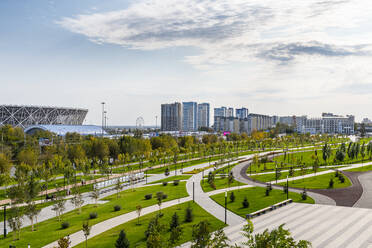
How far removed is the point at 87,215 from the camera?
29781 millimetres

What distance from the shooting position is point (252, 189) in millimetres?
39125

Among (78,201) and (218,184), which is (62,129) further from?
(78,201)

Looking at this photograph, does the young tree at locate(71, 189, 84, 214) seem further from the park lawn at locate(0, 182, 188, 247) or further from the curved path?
the curved path

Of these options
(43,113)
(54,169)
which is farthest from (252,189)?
(43,113)

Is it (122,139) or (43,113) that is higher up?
(43,113)

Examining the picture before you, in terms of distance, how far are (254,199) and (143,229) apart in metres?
14.1

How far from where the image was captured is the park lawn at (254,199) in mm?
29711

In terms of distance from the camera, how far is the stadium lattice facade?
106000mm

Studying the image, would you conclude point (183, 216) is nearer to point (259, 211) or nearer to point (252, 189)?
point (259, 211)

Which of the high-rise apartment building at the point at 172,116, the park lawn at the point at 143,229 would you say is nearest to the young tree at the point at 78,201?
the park lawn at the point at 143,229

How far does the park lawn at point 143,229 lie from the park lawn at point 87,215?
10.6 feet

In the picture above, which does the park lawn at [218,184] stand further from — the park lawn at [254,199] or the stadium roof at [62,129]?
the stadium roof at [62,129]

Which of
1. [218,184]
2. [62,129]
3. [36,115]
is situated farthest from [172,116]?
[218,184]

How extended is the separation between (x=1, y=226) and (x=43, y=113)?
3896 inches
